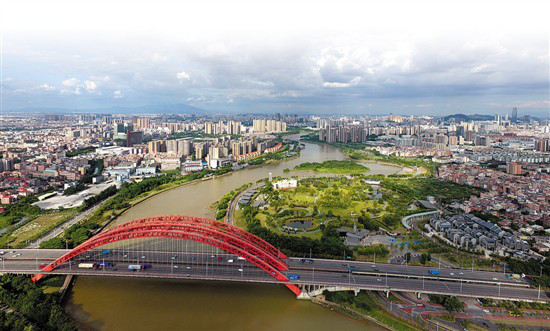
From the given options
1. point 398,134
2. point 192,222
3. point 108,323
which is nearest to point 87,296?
point 108,323

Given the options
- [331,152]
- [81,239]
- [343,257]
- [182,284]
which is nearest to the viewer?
[182,284]

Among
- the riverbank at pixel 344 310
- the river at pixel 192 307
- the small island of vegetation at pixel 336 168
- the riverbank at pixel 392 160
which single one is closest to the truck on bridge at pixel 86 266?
the river at pixel 192 307

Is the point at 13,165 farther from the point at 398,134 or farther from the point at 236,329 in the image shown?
the point at 398,134

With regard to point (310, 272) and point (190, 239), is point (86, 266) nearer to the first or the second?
point (190, 239)

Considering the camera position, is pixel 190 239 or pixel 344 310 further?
pixel 190 239

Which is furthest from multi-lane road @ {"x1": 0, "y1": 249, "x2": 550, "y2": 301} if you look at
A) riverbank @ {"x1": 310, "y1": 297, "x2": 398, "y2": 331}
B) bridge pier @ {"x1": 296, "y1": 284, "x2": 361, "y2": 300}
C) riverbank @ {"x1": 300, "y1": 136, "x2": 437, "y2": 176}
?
riverbank @ {"x1": 300, "y1": 136, "x2": 437, "y2": 176}

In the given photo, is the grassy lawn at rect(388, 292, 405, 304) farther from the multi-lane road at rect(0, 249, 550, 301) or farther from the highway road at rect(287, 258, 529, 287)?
the highway road at rect(287, 258, 529, 287)

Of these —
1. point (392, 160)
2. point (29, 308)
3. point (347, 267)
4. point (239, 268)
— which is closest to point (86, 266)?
point (29, 308)
